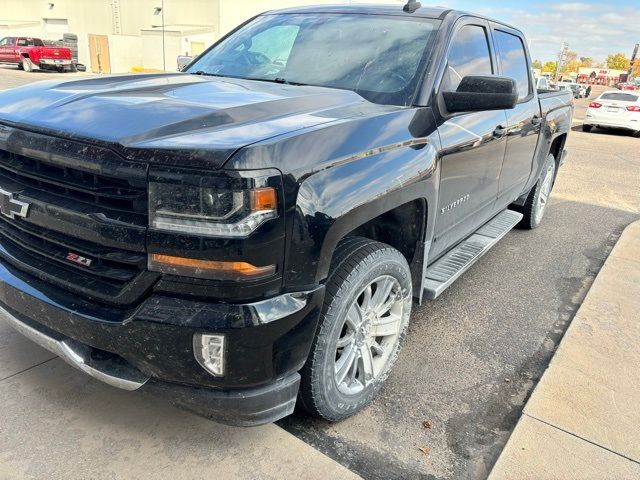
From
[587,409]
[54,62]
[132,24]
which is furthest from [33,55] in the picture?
[587,409]

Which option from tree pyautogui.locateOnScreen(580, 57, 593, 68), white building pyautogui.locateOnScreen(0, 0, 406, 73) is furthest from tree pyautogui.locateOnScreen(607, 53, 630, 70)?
white building pyautogui.locateOnScreen(0, 0, 406, 73)

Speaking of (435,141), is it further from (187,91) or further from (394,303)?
(187,91)

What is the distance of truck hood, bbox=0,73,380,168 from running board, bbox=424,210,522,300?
44.6 inches

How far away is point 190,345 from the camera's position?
1.87 metres

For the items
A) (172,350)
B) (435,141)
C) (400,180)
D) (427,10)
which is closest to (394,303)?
(400,180)

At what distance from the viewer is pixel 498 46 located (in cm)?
410

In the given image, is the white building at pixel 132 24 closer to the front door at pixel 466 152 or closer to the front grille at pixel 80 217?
the front door at pixel 466 152

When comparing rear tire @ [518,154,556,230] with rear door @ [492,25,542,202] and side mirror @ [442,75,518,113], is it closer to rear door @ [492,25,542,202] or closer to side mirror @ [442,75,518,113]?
rear door @ [492,25,542,202]

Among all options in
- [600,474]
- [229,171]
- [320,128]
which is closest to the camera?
[229,171]

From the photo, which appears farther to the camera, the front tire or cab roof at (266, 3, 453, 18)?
cab roof at (266, 3, 453, 18)

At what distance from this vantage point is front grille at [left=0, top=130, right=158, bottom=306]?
6.16 ft

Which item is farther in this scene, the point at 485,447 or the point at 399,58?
the point at 399,58

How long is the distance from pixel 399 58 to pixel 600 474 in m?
2.32

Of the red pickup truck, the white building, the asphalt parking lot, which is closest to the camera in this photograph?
the asphalt parking lot
